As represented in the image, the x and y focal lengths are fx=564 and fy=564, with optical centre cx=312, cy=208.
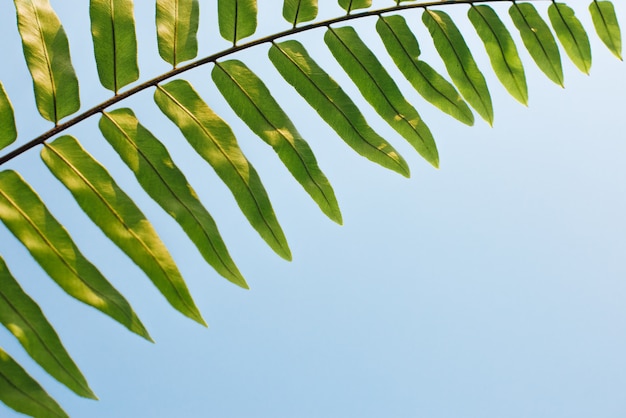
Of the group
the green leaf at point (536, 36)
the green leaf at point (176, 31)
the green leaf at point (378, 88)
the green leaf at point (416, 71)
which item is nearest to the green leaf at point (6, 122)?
the green leaf at point (176, 31)

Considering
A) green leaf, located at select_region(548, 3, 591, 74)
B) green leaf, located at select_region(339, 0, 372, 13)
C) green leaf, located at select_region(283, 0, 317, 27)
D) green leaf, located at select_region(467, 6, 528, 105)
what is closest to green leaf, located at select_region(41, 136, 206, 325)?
green leaf, located at select_region(283, 0, 317, 27)

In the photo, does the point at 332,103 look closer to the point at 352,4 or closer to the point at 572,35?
the point at 352,4

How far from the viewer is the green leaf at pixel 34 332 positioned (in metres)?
1.37

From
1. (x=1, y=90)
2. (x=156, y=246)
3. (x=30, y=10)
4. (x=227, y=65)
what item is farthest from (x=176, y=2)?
(x=156, y=246)

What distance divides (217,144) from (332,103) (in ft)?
1.34

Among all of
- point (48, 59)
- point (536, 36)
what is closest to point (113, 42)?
point (48, 59)

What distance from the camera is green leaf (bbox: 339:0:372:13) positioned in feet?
6.08

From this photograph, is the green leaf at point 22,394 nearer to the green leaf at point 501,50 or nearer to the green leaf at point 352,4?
the green leaf at point 352,4

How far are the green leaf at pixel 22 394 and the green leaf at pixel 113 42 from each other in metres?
0.81

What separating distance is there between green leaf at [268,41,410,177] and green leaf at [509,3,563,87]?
667 mm

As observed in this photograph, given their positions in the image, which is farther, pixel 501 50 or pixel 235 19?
pixel 501 50

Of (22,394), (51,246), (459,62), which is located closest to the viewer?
(22,394)

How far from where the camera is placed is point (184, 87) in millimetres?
1708

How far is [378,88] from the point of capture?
191cm
